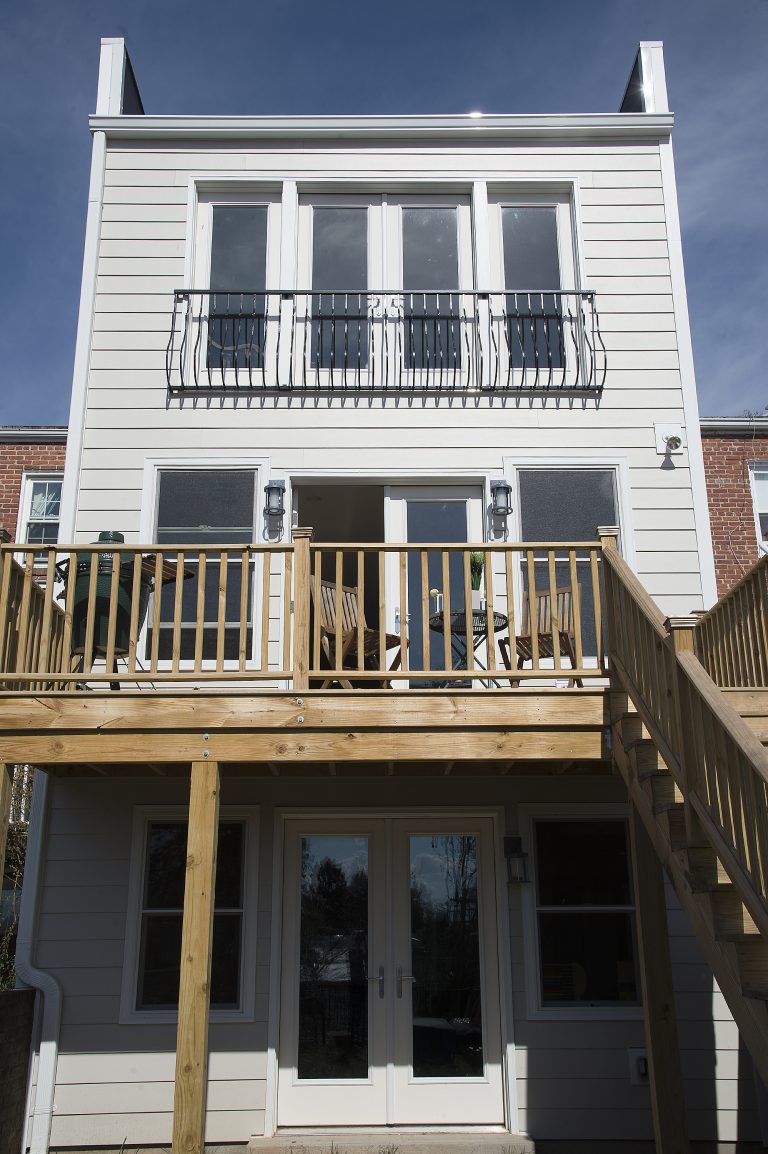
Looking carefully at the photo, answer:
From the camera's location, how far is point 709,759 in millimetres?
4191

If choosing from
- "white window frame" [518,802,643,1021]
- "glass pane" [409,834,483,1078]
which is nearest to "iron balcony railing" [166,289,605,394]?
"white window frame" [518,802,643,1021]

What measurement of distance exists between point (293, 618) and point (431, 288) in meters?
3.42

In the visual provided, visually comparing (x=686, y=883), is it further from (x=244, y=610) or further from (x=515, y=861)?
(x=244, y=610)

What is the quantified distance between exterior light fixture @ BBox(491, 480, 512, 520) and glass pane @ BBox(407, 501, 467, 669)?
31 cm

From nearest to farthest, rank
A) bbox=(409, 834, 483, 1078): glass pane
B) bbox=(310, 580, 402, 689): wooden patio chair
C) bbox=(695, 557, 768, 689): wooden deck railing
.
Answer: bbox=(695, 557, 768, 689): wooden deck railing → bbox=(310, 580, 402, 689): wooden patio chair → bbox=(409, 834, 483, 1078): glass pane

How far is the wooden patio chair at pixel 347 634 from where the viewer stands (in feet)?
20.4

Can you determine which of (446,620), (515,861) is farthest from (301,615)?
(515,861)

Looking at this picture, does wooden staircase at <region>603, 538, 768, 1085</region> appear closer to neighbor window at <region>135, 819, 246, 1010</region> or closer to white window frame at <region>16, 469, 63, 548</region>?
neighbor window at <region>135, 819, 246, 1010</region>

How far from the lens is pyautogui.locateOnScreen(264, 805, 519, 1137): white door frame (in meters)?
6.58

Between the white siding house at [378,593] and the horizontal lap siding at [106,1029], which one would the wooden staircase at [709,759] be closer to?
the white siding house at [378,593]

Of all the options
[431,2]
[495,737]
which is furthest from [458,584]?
[431,2]

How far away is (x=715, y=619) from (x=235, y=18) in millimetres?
7469

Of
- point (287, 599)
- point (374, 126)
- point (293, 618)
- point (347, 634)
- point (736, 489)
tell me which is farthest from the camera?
point (736, 489)

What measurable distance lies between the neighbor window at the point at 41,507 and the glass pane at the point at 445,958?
741 centimetres
